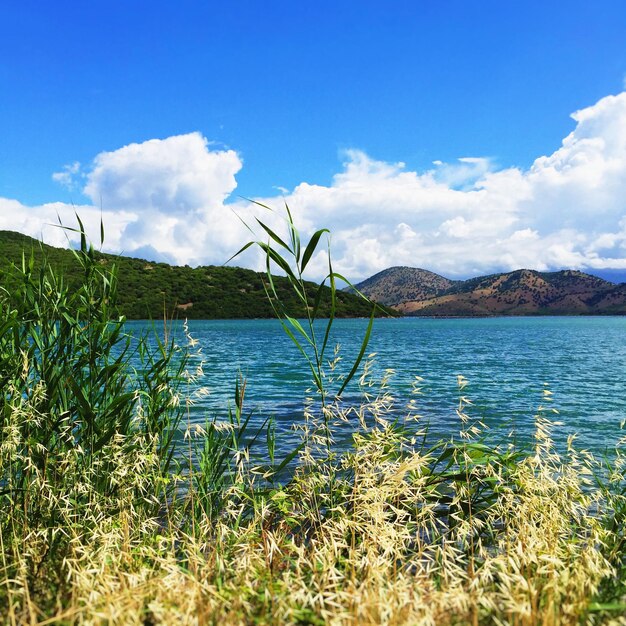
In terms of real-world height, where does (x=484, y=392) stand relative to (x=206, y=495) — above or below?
below

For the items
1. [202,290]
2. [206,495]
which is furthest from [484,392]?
[202,290]

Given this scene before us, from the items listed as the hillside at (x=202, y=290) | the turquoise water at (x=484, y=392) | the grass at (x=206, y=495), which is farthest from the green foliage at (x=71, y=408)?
the hillside at (x=202, y=290)

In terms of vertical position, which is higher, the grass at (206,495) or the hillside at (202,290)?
the hillside at (202,290)

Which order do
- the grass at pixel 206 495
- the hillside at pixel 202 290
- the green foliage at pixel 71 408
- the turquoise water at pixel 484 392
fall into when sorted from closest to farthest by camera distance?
the grass at pixel 206 495, the green foliage at pixel 71 408, the turquoise water at pixel 484 392, the hillside at pixel 202 290

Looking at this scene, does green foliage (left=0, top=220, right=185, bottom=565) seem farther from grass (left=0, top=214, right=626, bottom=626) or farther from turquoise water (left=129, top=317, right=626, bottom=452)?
turquoise water (left=129, top=317, right=626, bottom=452)

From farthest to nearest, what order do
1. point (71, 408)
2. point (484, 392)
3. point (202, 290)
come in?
point (202, 290), point (484, 392), point (71, 408)

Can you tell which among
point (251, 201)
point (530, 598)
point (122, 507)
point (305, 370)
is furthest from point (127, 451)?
point (305, 370)

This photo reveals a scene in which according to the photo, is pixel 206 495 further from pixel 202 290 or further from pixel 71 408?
pixel 202 290

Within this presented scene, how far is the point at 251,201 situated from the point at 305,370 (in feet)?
109

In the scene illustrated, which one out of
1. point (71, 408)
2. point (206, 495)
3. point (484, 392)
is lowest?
point (484, 392)

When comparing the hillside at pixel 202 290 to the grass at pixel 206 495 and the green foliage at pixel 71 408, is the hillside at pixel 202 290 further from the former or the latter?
the grass at pixel 206 495

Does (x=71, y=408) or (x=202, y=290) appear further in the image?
(x=202, y=290)

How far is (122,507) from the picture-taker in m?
5.57

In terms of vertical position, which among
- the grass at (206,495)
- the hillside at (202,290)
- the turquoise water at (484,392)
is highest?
the hillside at (202,290)
